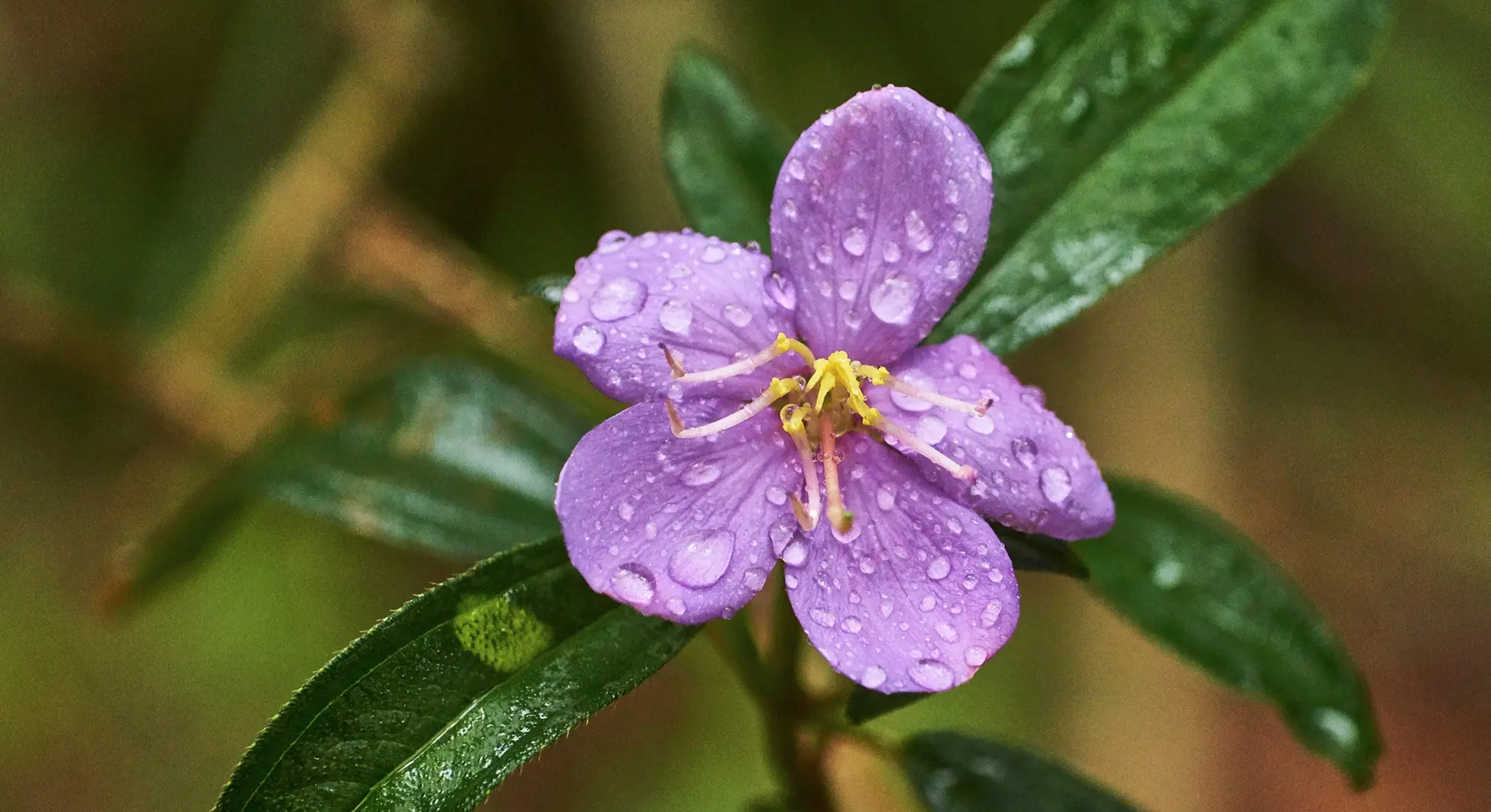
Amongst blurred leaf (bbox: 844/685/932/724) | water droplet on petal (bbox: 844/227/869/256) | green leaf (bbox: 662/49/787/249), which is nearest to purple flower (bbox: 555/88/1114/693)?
water droplet on petal (bbox: 844/227/869/256)

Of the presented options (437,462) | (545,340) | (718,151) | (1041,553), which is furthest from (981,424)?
(545,340)

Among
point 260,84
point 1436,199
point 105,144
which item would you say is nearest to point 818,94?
point 260,84

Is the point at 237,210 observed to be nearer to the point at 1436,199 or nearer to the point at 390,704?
the point at 390,704

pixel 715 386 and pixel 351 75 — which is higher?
pixel 715 386

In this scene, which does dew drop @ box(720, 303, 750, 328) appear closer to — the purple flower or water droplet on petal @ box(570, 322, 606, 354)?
the purple flower

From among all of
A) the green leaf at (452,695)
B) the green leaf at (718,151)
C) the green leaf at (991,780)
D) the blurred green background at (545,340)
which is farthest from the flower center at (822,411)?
the blurred green background at (545,340)

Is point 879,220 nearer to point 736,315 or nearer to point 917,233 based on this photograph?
point 917,233

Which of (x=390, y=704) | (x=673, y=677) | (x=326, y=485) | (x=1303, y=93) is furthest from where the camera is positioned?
(x=673, y=677)

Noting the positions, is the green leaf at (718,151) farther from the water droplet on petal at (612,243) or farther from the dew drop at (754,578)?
the dew drop at (754,578)
